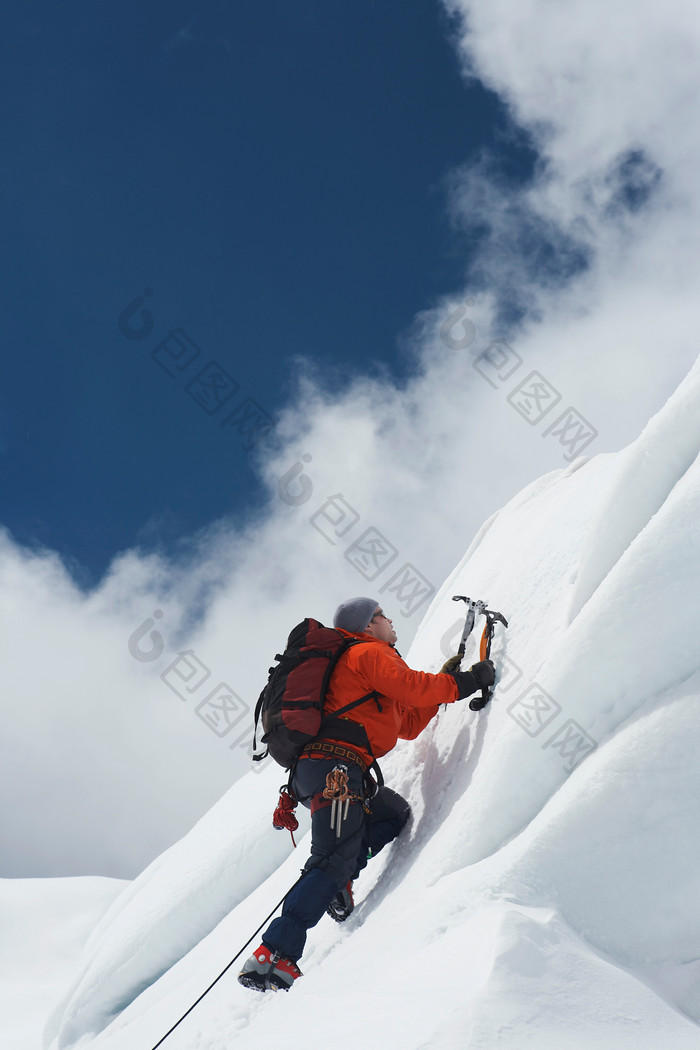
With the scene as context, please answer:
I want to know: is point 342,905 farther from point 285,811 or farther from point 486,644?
point 486,644

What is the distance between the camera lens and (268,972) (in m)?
3.97

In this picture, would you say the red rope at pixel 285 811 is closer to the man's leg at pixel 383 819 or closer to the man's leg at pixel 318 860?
the man's leg at pixel 318 860

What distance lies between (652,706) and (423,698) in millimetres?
1362

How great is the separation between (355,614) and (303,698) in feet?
3.02

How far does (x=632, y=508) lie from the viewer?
4.77 meters

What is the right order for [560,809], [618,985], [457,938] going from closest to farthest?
[618,985]
[457,938]
[560,809]

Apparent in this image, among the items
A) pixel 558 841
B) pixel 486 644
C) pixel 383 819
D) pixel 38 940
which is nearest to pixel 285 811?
pixel 383 819

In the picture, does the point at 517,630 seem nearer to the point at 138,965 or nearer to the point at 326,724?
the point at 326,724

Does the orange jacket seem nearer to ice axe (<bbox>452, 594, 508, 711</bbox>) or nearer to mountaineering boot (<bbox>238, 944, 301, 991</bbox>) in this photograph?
ice axe (<bbox>452, 594, 508, 711</bbox>)

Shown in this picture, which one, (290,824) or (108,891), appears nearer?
(290,824)

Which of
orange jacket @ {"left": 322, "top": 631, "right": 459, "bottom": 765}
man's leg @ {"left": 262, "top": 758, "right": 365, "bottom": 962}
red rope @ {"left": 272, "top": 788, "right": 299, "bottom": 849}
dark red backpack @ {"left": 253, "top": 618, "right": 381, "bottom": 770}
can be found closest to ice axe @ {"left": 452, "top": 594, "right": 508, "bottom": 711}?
orange jacket @ {"left": 322, "top": 631, "right": 459, "bottom": 765}

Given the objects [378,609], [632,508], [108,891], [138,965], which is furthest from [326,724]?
[108,891]

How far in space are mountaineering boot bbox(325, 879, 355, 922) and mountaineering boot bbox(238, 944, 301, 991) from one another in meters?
0.83

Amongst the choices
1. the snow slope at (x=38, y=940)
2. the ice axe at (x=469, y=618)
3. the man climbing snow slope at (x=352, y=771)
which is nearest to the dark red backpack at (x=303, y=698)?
the man climbing snow slope at (x=352, y=771)
